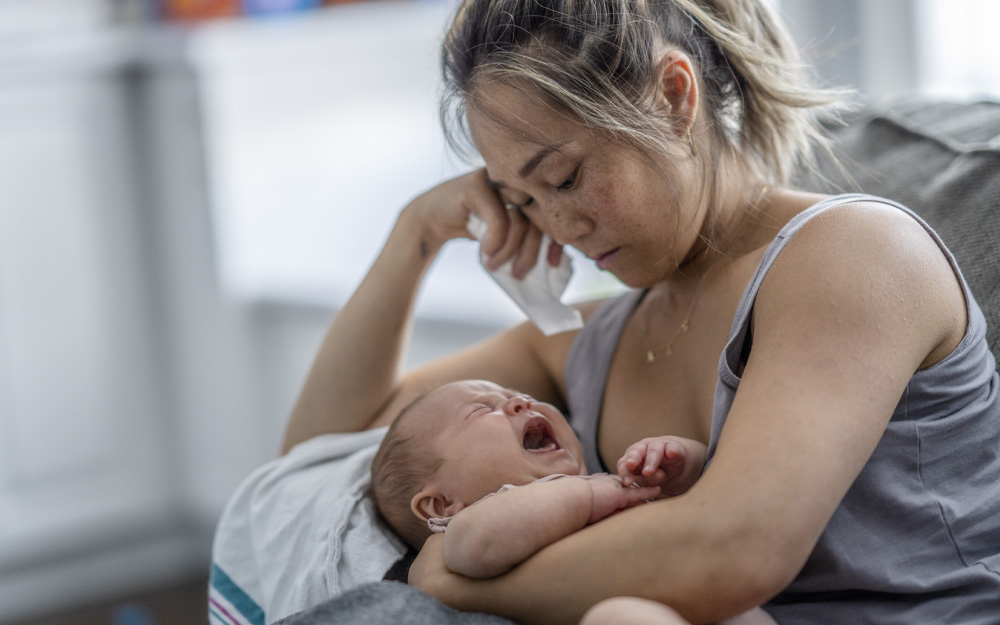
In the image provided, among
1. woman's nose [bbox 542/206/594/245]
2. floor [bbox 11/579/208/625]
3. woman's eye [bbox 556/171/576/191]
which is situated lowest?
floor [bbox 11/579/208/625]

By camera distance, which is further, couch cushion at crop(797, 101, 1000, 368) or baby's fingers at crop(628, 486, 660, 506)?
couch cushion at crop(797, 101, 1000, 368)

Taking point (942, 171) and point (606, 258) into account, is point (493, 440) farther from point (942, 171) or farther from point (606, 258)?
point (942, 171)

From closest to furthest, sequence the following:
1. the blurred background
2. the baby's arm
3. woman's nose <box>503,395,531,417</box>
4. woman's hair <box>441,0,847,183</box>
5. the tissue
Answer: the baby's arm < woman's hair <box>441,0,847,183</box> < woman's nose <box>503,395,531,417</box> < the tissue < the blurred background

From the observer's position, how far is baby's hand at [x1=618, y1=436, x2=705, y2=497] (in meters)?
0.96

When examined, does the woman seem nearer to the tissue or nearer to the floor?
the tissue

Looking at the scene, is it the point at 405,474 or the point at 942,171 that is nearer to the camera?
the point at 405,474

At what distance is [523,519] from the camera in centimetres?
92

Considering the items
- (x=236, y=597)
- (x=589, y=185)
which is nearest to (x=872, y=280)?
(x=589, y=185)

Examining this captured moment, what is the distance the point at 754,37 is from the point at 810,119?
0.18 m

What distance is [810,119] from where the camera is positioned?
4.41 ft

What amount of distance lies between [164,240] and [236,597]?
6.53ft

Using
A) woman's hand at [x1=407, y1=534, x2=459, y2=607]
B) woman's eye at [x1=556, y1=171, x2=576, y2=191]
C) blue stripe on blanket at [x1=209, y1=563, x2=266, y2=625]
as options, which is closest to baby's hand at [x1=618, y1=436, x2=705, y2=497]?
woman's hand at [x1=407, y1=534, x2=459, y2=607]

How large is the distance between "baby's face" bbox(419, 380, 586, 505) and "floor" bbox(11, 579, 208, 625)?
6.46 feet

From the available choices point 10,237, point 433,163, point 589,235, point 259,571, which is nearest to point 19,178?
point 10,237
